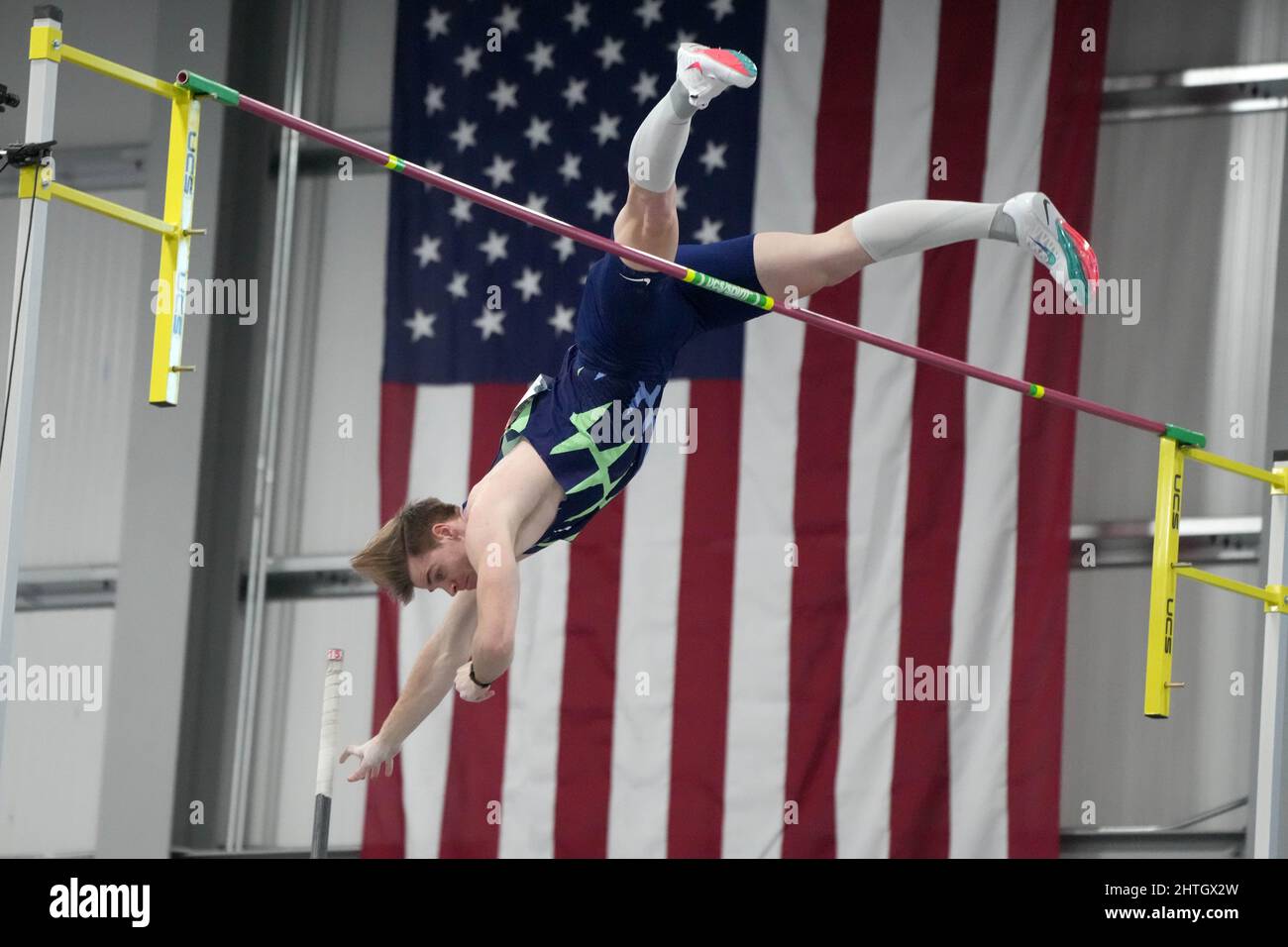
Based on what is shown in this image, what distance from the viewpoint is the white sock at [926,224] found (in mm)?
4379

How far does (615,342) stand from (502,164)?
3.62 metres

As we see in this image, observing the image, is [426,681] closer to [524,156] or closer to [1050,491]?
[1050,491]

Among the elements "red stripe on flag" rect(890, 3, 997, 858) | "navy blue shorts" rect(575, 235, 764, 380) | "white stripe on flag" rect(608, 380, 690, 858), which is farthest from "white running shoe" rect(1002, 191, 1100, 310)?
"white stripe on flag" rect(608, 380, 690, 858)

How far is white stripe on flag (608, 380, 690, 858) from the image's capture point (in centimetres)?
719

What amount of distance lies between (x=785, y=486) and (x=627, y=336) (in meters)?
2.96

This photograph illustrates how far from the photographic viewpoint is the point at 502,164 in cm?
786

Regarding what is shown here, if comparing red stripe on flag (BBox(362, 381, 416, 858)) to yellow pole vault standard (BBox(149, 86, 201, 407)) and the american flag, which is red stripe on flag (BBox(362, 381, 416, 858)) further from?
yellow pole vault standard (BBox(149, 86, 201, 407))

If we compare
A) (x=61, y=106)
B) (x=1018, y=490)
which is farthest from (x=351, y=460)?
(x=1018, y=490)

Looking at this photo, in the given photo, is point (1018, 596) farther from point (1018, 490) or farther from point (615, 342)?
point (615, 342)

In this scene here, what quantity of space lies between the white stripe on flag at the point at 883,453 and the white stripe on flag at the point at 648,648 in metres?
0.76

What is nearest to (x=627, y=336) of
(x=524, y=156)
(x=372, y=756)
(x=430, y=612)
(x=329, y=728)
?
(x=372, y=756)

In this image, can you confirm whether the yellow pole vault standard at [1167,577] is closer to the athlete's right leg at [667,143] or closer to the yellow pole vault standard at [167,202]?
the athlete's right leg at [667,143]

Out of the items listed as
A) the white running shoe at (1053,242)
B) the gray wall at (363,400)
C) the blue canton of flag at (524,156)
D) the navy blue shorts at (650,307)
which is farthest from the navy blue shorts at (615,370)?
the gray wall at (363,400)

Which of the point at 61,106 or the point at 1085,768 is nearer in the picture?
the point at 1085,768
